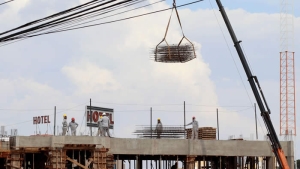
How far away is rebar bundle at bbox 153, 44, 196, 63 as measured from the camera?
137 feet

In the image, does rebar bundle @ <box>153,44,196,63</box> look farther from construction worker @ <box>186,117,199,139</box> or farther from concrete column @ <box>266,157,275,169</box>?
concrete column @ <box>266,157,275,169</box>

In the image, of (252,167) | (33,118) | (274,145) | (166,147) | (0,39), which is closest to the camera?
(0,39)

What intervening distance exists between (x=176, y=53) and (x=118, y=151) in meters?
8.79

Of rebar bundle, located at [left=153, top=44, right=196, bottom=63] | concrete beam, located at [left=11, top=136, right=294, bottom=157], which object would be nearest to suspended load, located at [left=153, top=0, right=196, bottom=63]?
rebar bundle, located at [left=153, top=44, right=196, bottom=63]

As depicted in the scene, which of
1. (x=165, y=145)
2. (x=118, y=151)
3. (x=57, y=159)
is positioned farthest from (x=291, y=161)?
(x=57, y=159)

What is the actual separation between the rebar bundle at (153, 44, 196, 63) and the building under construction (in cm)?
755

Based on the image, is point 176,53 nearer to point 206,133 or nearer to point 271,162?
point 206,133

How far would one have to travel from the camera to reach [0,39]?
2600cm

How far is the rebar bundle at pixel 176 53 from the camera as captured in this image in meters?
41.6

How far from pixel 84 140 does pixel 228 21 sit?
1211cm

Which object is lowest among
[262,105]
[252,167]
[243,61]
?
[252,167]

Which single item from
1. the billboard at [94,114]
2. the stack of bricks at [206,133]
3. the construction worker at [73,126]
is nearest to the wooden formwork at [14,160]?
the construction worker at [73,126]

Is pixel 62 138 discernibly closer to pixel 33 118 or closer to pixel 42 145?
pixel 42 145

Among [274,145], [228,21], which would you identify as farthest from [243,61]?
[274,145]
